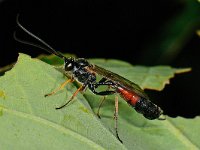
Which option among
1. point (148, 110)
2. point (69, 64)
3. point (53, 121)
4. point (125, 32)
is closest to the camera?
point (53, 121)

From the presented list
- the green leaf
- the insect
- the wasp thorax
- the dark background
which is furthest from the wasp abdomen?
the dark background

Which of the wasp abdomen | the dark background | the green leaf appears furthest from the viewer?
the dark background

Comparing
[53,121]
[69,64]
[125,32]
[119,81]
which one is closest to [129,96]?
[119,81]

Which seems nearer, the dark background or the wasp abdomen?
the wasp abdomen

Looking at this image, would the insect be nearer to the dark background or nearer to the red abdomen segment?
the red abdomen segment

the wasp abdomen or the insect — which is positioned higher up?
the insect

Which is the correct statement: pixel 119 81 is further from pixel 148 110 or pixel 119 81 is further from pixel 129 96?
pixel 148 110

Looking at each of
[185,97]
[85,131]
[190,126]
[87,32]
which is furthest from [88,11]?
[85,131]
